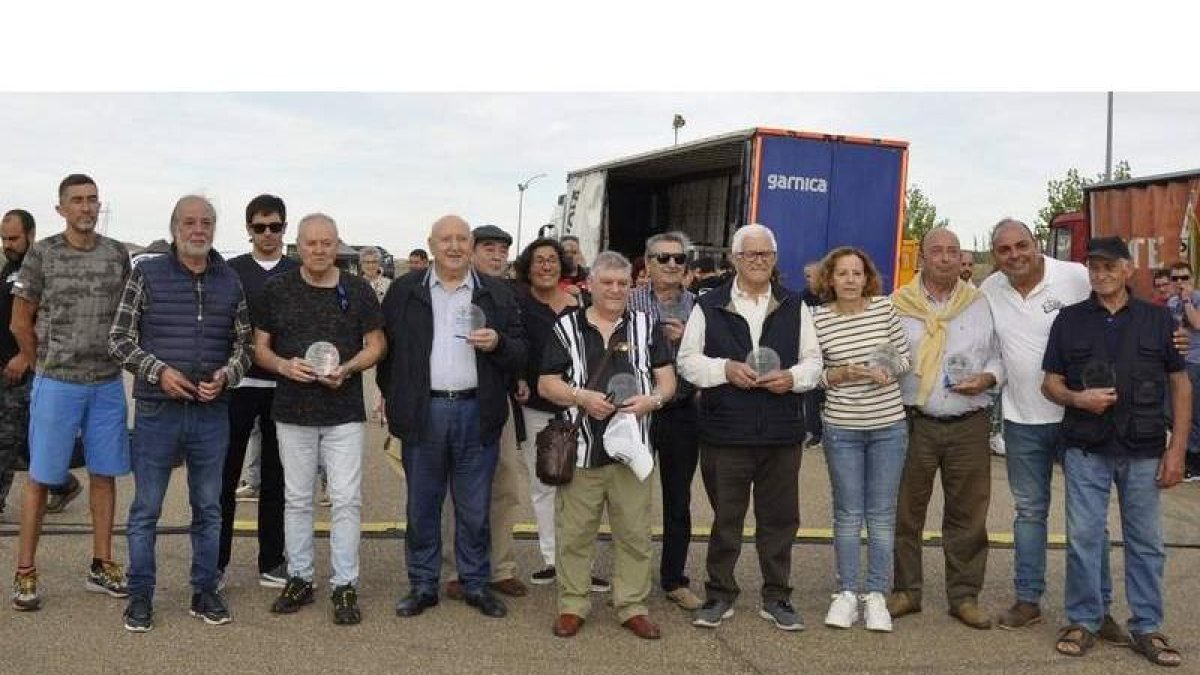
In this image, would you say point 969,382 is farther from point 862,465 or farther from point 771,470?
point 771,470

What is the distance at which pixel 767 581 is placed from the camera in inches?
204

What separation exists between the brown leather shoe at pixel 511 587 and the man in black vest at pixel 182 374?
1394 millimetres

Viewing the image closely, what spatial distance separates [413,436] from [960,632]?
2.83 metres

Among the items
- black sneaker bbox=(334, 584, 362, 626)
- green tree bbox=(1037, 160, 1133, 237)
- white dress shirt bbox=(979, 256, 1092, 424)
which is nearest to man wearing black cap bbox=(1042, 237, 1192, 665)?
white dress shirt bbox=(979, 256, 1092, 424)

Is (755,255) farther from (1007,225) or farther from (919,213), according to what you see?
(919,213)

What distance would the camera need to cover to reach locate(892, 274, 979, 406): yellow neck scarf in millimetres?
5250

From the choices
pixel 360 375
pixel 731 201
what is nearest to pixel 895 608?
pixel 360 375

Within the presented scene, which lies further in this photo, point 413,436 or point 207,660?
point 413,436

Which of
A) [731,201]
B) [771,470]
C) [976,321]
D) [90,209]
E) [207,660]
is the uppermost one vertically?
[731,201]

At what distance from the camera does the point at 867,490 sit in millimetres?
5203

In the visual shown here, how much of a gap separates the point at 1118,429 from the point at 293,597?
3951mm

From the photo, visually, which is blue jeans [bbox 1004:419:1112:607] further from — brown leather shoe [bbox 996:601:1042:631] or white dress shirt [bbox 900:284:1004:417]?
white dress shirt [bbox 900:284:1004:417]

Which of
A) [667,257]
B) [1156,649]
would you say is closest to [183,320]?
[667,257]

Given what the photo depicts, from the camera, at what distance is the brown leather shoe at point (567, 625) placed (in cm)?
491
